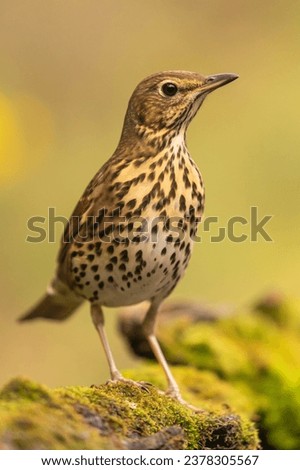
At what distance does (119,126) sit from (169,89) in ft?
10.4

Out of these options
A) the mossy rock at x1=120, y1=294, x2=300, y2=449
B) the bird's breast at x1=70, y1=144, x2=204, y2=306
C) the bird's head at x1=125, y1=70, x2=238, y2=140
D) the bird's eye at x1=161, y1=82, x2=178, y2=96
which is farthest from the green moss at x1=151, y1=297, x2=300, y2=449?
the bird's eye at x1=161, y1=82, x2=178, y2=96

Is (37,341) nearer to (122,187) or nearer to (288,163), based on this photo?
(288,163)

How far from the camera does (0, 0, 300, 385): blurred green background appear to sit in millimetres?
6516

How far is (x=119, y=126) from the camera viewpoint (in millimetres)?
6562

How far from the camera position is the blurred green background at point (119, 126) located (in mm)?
6516

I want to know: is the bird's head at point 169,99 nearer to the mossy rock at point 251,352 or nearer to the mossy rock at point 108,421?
the mossy rock at point 108,421

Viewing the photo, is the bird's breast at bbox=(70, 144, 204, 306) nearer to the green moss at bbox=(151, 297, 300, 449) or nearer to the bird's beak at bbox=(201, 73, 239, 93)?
Result: the bird's beak at bbox=(201, 73, 239, 93)

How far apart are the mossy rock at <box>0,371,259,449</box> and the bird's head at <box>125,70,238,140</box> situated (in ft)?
3.56

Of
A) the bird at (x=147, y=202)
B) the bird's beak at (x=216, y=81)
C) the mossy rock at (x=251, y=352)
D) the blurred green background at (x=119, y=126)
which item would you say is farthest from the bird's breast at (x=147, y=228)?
the blurred green background at (x=119, y=126)

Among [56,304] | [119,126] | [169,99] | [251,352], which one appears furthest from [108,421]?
[119,126]

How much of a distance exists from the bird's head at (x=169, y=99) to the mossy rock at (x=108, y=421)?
42.8 inches

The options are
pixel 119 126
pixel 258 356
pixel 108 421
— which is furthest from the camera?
pixel 119 126

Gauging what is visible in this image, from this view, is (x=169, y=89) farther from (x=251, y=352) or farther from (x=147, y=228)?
(x=251, y=352)

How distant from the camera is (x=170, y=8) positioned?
6.77 meters
